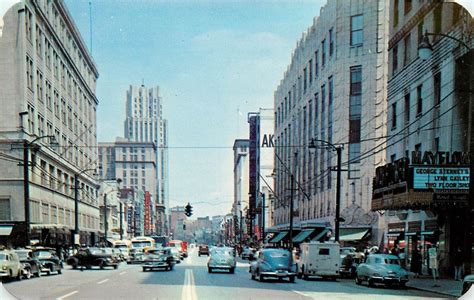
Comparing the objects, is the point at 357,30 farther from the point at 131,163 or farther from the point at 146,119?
the point at 131,163

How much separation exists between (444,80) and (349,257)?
1051 cm

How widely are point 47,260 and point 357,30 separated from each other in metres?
7.77

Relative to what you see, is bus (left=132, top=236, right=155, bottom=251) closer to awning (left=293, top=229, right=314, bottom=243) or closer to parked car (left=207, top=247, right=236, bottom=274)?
parked car (left=207, top=247, right=236, bottom=274)

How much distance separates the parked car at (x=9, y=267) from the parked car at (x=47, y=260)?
1.81 m

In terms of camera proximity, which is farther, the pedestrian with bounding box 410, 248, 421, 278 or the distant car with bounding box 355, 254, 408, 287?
the pedestrian with bounding box 410, 248, 421, 278

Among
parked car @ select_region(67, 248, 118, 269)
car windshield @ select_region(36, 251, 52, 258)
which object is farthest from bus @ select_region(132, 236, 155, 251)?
car windshield @ select_region(36, 251, 52, 258)

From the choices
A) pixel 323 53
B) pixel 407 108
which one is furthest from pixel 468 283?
pixel 407 108

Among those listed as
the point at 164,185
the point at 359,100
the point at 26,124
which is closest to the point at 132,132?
the point at 164,185

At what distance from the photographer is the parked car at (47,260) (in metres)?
10.4

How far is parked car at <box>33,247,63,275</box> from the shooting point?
1044 cm

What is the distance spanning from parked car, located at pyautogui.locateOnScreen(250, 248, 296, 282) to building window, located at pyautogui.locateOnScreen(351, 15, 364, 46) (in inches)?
316

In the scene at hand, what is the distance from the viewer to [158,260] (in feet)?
69.2

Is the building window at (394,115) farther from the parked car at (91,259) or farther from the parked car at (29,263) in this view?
the parked car at (29,263)

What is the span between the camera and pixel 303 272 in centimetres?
1900
